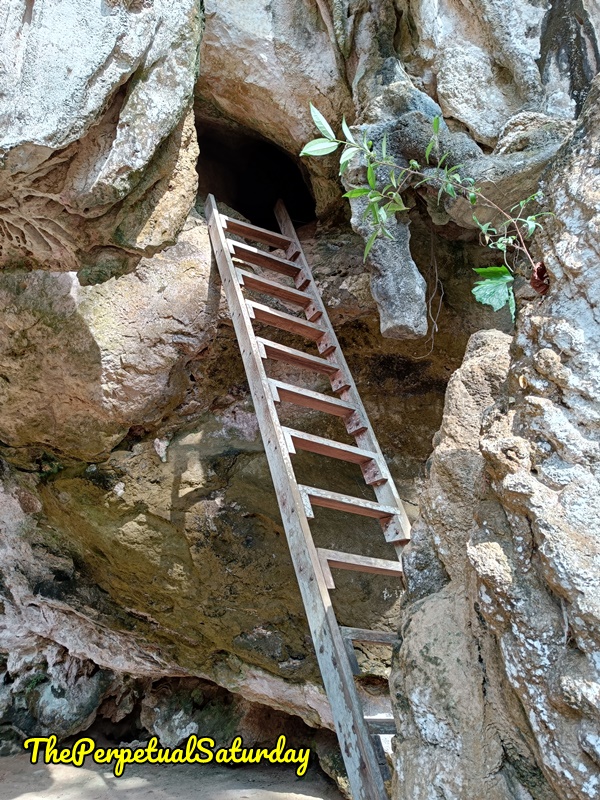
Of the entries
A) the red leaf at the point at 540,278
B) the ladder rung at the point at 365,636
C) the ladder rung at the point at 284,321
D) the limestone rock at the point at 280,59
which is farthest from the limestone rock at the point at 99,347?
the red leaf at the point at 540,278

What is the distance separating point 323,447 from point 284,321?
770 mm

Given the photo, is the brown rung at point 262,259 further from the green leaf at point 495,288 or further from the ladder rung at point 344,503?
the green leaf at point 495,288

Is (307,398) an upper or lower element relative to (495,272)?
lower

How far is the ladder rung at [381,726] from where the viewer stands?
1992 mm

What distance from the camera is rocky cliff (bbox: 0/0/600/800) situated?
4.65 feet

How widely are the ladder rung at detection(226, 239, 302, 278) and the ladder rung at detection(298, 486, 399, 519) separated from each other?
1461mm

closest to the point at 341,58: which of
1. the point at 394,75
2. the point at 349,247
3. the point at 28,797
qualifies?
the point at 394,75

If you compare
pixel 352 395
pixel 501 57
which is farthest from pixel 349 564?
pixel 501 57

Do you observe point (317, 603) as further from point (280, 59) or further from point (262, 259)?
point (280, 59)

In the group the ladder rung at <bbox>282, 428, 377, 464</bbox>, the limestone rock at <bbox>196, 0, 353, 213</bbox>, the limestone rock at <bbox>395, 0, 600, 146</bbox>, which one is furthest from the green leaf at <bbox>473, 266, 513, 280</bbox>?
the limestone rock at <bbox>196, 0, 353, 213</bbox>

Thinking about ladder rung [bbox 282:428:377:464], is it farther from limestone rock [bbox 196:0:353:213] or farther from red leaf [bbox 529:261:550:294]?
limestone rock [bbox 196:0:353:213]

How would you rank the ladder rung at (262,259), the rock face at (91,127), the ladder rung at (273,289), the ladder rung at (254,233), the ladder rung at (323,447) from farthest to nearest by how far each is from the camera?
the ladder rung at (254,233)
the ladder rung at (262,259)
the ladder rung at (273,289)
the ladder rung at (323,447)
the rock face at (91,127)

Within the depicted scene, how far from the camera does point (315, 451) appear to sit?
2.73 m
